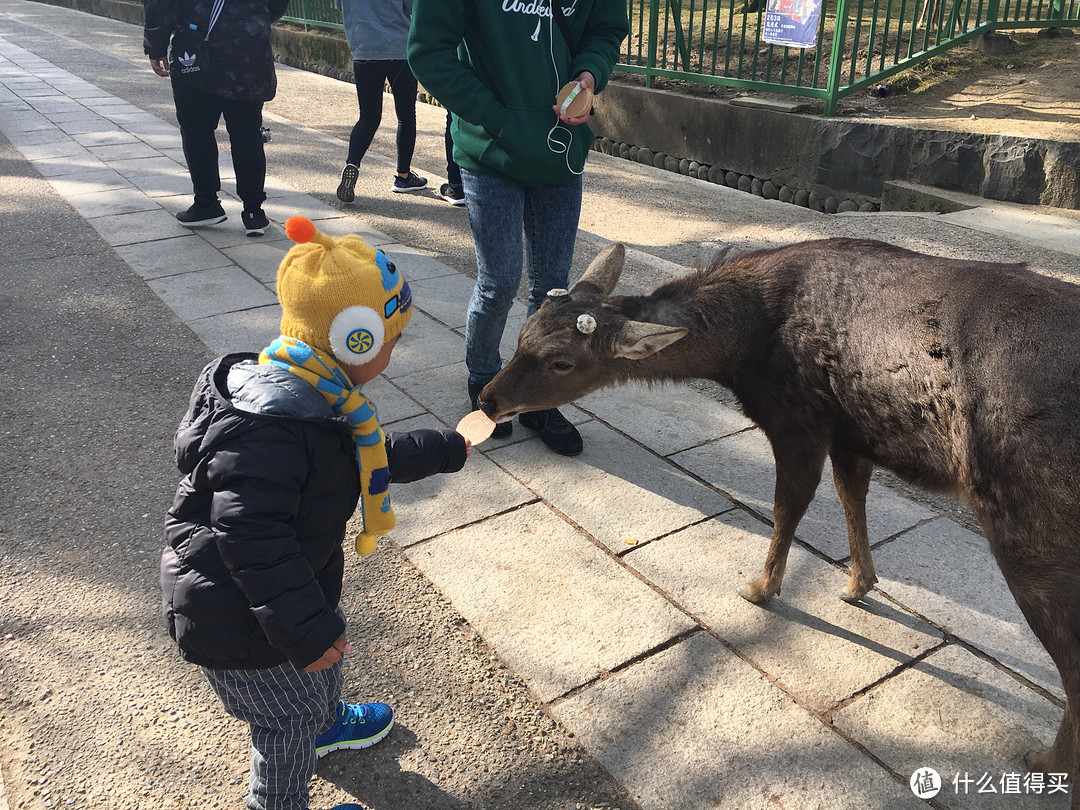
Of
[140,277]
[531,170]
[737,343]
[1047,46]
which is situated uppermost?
[1047,46]

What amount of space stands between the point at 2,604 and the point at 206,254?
166 inches

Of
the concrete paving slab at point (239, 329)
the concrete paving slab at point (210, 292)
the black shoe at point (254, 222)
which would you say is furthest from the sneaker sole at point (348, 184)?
the concrete paving slab at point (239, 329)

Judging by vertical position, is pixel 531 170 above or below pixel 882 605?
above

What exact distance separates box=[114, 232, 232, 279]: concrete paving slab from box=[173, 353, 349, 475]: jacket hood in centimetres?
483

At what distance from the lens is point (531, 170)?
3.95 meters

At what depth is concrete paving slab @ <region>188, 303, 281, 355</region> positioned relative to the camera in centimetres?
523

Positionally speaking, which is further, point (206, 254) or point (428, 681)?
point (206, 254)

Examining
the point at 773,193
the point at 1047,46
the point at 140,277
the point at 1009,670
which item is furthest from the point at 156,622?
the point at 1047,46

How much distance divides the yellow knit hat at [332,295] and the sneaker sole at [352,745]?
1238mm

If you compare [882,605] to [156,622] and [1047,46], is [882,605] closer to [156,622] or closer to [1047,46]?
[156,622]

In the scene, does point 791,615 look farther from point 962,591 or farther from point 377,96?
point 377,96

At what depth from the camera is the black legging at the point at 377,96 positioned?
25.5ft

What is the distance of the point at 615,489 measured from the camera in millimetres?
4000

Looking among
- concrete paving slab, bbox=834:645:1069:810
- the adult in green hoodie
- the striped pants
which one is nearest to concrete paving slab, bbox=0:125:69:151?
the adult in green hoodie
